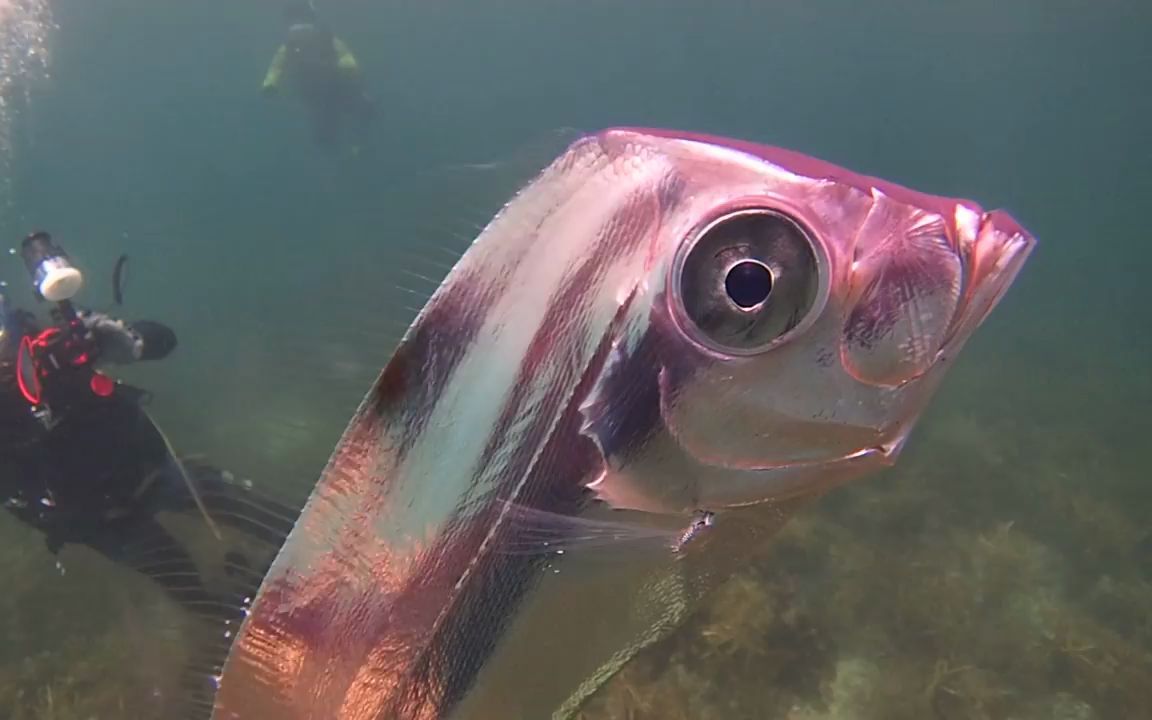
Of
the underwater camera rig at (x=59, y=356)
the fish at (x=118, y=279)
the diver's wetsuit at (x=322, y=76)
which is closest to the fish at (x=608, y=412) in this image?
the underwater camera rig at (x=59, y=356)

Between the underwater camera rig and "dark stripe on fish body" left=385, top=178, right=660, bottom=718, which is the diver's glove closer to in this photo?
the underwater camera rig

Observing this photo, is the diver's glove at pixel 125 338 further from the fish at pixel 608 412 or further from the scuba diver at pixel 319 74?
the scuba diver at pixel 319 74

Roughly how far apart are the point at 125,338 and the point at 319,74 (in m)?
11.7

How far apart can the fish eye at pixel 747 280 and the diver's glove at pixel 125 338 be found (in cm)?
421

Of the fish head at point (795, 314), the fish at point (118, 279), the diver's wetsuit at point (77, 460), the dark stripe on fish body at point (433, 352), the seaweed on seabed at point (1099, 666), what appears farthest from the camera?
the seaweed on seabed at point (1099, 666)

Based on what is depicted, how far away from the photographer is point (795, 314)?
58cm

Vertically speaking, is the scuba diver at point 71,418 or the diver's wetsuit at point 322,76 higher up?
the diver's wetsuit at point 322,76

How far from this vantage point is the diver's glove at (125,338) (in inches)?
157

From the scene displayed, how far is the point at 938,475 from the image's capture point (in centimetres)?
764

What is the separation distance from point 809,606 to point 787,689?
887 mm

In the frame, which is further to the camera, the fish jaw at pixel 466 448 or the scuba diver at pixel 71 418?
the scuba diver at pixel 71 418

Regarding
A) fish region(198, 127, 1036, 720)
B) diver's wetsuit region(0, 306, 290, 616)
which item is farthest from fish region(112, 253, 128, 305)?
fish region(198, 127, 1036, 720)

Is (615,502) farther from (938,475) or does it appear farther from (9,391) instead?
(938,475)

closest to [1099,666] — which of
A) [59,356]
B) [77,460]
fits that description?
[77,460]
